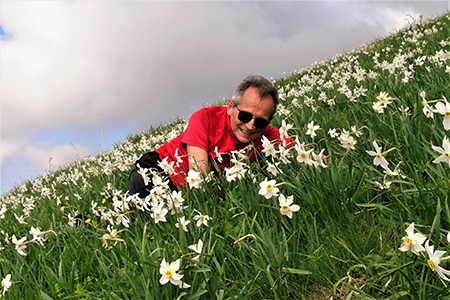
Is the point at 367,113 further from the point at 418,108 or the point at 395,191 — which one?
the point at 395,191

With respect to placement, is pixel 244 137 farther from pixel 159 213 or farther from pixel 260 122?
pixel 159 213

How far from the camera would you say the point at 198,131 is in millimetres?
3906

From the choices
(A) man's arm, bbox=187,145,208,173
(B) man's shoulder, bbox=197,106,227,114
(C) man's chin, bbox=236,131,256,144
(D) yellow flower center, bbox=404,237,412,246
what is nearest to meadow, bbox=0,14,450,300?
(D) yellow flower center, bbox=404,237,412,246

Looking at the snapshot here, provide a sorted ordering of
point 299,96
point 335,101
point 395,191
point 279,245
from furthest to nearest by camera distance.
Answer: point 299,96
point 335,101
point 395,191
point 279,245

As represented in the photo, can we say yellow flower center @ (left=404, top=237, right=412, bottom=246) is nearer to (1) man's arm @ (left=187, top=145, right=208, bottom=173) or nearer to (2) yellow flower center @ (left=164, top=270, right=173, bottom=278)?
(2) yellow flower center @ (left=164, top=270, right=173, bottom=278)

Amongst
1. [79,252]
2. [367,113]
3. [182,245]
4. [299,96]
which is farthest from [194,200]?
[299,96]

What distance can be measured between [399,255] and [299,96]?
591cm

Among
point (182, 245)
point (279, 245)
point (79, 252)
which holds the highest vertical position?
point (79, 252)

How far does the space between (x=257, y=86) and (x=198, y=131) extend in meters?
0.92

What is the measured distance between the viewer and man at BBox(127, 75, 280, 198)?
3.81 m

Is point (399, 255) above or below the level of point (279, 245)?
below

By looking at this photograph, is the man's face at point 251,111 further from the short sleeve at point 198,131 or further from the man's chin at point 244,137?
the short sleeve at point 198,131

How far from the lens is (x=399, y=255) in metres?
1.88

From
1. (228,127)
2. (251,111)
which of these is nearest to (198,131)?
(228,127)
